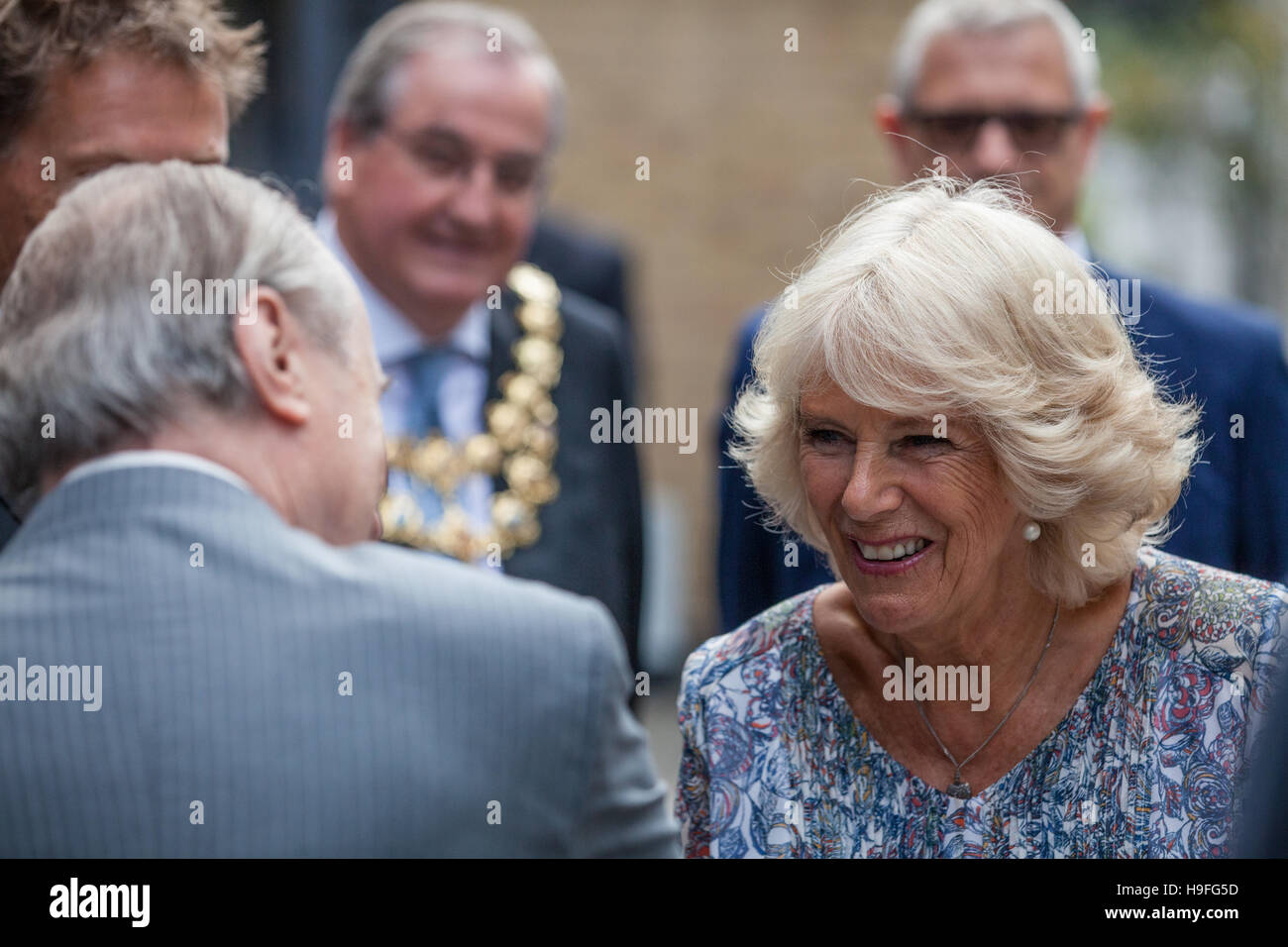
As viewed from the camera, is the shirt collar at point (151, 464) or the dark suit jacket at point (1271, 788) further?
the shirt collar at point (151, 464)

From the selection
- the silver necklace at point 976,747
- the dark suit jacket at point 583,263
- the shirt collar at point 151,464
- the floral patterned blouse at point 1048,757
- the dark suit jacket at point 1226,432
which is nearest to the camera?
the shirt collar at point 151,464

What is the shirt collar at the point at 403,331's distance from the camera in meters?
3.43

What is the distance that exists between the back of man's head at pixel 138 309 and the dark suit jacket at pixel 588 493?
165 centimetres

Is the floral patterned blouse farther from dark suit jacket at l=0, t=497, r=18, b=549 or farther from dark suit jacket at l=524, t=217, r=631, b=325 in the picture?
dark suit jacket at l=524, t=217, r=631, b=325

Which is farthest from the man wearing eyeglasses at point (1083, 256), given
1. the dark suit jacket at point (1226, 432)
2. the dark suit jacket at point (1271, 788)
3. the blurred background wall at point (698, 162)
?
the blurred background wall at point (698, 162)

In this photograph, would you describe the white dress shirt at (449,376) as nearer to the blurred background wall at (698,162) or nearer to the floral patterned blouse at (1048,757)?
the floral patterned blouse at (1048,757)

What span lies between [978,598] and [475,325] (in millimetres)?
1621

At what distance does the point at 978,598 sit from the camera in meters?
2.32

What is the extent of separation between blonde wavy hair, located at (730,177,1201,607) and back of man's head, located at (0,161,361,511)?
82cm

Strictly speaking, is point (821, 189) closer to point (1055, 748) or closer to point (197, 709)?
point (1055, 748)

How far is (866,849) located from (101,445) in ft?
4.23

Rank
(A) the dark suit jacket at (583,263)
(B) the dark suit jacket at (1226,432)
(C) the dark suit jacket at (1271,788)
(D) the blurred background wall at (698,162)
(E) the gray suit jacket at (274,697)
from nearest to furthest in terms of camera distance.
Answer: (C) the dark suit jacket at (1271,788) < (E) the gray suit jacket at (274,697) < (B) the dark suit jacket at (1226,432) < (A) the dark suit jacket at (583,263) < (D) the blurred background wall at (698,162)

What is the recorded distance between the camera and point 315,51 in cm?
682
